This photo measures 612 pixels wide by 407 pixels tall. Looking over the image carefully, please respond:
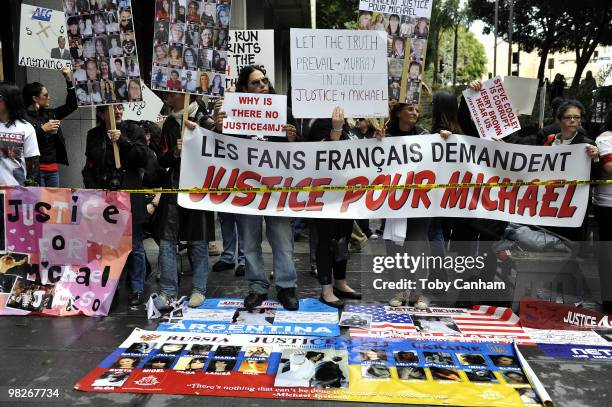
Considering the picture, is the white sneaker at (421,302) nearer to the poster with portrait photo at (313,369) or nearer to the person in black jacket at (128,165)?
the poster with portrait photo at (313,369)

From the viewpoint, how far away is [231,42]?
7512 millimetres

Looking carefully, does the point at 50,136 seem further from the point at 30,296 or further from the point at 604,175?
the point at 604,175

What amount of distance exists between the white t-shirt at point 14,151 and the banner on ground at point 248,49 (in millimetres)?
3034

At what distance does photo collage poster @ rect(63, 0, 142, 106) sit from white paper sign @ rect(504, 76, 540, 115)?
3872 mm

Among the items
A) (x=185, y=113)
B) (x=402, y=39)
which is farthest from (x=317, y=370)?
(x=402, y=39)

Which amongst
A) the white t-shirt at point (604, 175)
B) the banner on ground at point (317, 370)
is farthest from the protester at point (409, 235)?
the white t-shirt at point (604, 175)

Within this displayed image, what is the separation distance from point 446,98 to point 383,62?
643 mm

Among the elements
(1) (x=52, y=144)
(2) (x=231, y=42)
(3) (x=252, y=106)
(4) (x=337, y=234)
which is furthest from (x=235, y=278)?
(2) (x=231, y=42)

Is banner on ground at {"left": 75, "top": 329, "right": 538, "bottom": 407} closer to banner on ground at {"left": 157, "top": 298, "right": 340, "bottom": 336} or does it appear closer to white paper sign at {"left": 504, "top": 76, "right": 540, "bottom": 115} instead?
banner on ground at {"left": 157, "top": 298, "right": 340, "bottom": 336}

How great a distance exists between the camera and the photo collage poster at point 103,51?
4.82 m

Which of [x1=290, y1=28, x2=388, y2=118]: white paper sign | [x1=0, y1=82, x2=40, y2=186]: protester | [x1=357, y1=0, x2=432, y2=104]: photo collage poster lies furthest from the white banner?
[x1=0, y1=82, x2=40, y2=186]: protester

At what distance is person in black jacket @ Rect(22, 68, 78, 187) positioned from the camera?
617cm

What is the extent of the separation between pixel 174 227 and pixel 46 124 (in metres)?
2.06

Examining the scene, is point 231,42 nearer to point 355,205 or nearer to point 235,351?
point 355,205
